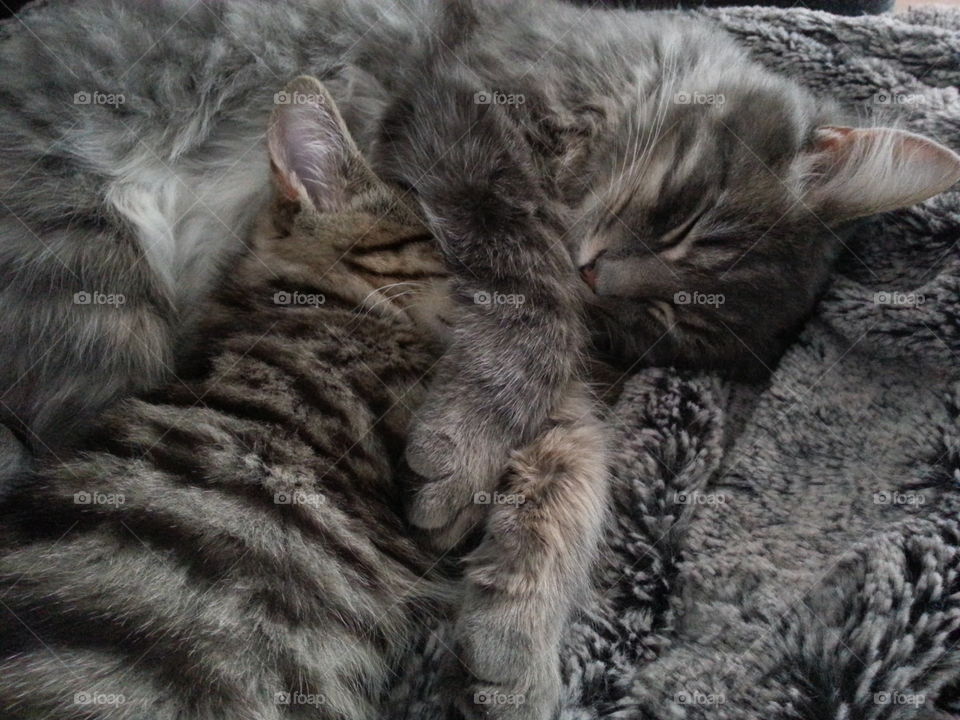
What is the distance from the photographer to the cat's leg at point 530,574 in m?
1.14

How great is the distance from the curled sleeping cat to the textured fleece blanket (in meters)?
0.12

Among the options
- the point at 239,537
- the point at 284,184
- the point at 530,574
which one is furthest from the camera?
the point at 284,184

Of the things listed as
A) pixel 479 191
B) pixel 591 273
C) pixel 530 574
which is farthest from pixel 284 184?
pixel 530 574

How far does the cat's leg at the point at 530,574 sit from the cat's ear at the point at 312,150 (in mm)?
594

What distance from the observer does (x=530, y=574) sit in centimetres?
119

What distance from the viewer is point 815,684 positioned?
1075mm

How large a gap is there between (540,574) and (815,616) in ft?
1.41

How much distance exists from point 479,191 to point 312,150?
0.31 m

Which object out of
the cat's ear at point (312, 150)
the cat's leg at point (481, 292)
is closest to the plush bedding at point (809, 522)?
the cat's leg at point (481, 292)

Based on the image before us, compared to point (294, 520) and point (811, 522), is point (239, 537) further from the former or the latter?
point (811, 522)

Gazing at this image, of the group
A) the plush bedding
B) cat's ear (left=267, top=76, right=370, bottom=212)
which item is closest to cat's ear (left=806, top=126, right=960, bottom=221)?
the plush bedding

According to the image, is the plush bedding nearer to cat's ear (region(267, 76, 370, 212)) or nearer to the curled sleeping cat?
the curled sleeping cat

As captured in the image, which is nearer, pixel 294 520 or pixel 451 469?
pixel 294 520

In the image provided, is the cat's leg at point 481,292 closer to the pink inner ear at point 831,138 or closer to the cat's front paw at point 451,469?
the cat's front paw at point 451,469
